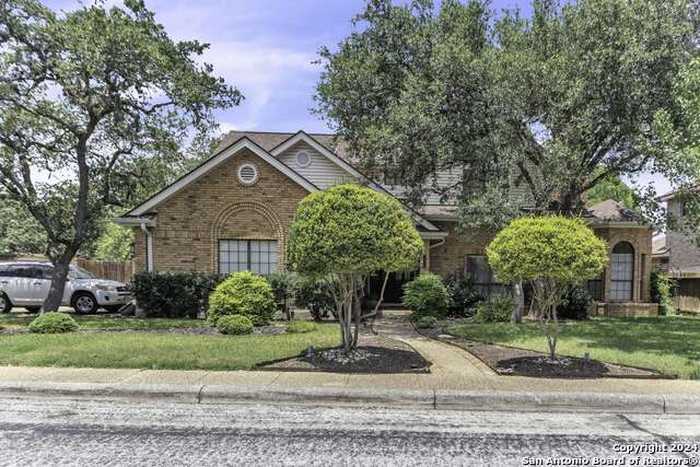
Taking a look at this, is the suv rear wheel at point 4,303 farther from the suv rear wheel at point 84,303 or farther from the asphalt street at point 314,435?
the asphalt street at point 314,435

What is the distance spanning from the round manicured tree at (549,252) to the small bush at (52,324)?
9057mm

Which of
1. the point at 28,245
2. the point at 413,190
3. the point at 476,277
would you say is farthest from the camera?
the point at 28,245

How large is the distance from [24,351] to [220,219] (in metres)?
7.23

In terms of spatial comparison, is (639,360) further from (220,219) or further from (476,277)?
(220,219)

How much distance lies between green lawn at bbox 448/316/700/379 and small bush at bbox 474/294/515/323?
0.74 meters

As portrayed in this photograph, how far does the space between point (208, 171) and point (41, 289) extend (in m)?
6.77

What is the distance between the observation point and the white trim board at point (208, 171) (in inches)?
579

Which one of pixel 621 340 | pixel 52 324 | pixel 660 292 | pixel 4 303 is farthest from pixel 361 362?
pixel 660 292

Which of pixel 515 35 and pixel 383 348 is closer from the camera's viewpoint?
pixel 383 348

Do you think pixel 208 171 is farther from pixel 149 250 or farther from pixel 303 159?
pixel 303 159

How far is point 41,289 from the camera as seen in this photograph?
15.9m

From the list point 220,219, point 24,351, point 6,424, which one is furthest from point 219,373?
point 220,219

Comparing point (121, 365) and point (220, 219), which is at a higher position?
point (220, 219)

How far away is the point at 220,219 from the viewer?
49.5 feet
